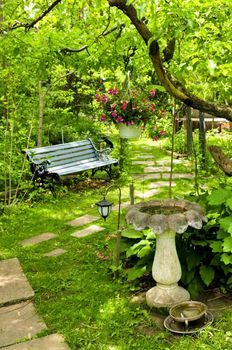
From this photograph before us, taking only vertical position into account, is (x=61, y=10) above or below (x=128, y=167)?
above

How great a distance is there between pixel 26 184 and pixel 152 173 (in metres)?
2.78

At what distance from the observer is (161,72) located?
3184 mm

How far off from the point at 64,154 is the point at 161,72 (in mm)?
4649

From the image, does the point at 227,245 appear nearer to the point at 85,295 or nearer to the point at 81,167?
the point at 85,295

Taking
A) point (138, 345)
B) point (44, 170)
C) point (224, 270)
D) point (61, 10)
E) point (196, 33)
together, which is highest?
point (61, 10)

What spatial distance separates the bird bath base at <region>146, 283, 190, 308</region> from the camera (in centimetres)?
313

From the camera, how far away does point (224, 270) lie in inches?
130

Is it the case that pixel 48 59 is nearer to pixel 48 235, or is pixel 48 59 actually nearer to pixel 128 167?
pixel 48 235

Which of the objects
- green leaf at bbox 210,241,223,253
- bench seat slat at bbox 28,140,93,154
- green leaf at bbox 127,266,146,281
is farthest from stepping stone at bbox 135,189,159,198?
green leaf at bbox 210,241,223,253

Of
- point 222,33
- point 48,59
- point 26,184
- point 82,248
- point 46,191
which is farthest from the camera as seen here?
point 46,191

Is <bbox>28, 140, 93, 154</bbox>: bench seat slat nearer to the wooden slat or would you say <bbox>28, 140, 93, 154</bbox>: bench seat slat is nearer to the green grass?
the wooden slat

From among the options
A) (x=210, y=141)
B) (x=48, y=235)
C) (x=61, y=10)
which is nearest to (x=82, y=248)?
(x=48, y=235)

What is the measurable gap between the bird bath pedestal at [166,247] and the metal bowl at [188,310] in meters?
0.11

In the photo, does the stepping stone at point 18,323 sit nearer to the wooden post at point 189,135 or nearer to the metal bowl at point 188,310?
the metal bowl at point 188,310
